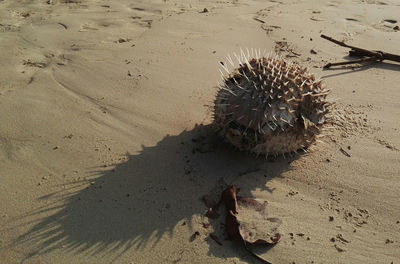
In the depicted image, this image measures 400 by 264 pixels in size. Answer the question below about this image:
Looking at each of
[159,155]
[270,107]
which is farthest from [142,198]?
[270,107]

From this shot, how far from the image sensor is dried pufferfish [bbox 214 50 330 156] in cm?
277

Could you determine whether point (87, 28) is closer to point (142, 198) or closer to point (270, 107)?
point (142, 198)

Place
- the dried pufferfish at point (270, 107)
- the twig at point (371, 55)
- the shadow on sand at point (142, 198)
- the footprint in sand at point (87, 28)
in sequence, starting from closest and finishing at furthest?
the shadow on sand at point (142, 198)
the dried pufferfish at point (270, 107)
the twig at point (371, 55)
the footprint in sand at point (87, 28)

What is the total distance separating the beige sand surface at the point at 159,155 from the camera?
2.48 meters

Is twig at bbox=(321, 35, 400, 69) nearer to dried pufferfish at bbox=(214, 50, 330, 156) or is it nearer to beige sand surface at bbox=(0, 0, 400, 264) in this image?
beige sand surface at bbox=(0, 0, 400, 264)

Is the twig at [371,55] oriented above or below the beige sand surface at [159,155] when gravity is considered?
above

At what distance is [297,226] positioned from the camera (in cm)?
265

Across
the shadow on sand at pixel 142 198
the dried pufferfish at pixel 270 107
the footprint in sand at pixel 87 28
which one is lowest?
the shadow on sand at pixel 142 198

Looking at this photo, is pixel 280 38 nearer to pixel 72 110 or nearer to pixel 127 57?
pixel 127 57

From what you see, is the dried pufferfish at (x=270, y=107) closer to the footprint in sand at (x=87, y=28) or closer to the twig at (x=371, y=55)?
the twig at (x=371, y=55)

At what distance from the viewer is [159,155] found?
3279mm

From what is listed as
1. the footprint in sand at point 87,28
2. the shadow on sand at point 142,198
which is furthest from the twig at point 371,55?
the footprint in sand at point 87,28

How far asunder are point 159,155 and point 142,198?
22.7 inches

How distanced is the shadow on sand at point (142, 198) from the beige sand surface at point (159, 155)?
0.01m
